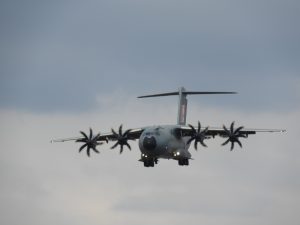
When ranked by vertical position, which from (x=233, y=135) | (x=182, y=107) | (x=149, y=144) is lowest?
(x=149, y=144)

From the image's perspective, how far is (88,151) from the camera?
11231 centimetres

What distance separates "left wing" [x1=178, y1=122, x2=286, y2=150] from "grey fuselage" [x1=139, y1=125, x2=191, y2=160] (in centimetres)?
99

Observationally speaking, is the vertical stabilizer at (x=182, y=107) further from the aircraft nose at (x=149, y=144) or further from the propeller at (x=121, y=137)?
the aircraft nose at (x=149, y=144)

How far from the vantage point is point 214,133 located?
110188 mm

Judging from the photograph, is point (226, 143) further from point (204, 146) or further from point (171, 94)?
point (171, 94)

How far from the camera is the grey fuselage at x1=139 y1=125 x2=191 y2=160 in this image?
352 feet

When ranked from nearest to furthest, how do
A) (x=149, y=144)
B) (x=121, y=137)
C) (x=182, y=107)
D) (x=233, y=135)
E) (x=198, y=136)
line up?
(x=149, y=144)
(x=233, y=135)
(x=198, y=136)
(x=121, y=137)
(x=182, y=107)

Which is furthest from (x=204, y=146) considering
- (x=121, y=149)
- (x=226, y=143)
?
(x=121, y=149)

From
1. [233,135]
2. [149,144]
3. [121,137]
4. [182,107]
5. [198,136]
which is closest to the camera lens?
[149,144]

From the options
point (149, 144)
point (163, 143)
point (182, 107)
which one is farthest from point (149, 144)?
point (182, 107)

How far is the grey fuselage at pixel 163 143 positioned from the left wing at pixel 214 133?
0.99 metres

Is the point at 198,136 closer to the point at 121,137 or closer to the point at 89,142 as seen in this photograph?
the point at 121,137

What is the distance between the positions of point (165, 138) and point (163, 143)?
650 millimetres

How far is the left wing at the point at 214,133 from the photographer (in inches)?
4227
